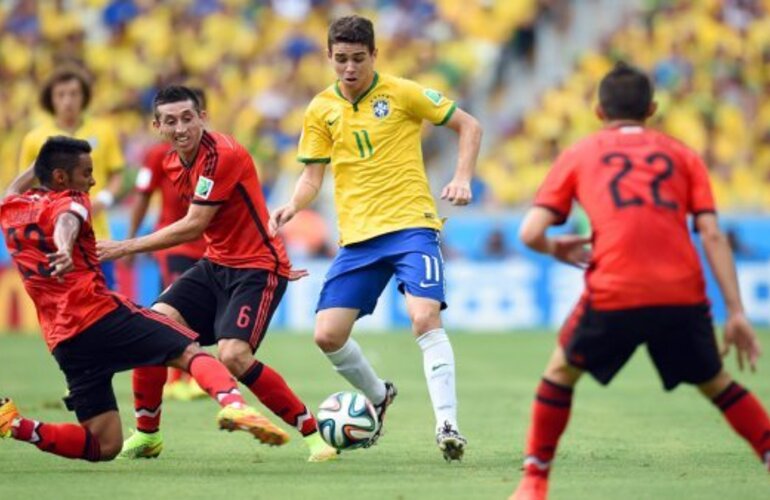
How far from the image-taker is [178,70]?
2372 centimetres

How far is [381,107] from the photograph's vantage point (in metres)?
9.39

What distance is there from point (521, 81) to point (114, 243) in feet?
58.8

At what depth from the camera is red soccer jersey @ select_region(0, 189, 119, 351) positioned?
26.2 ft

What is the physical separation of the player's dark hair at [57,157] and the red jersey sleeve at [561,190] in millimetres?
2639

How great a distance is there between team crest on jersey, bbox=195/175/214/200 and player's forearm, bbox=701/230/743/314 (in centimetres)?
319

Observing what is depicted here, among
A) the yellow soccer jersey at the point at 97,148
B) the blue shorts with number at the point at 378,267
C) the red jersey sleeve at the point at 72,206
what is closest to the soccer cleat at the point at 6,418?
the red jersey sleeve at the point at 72,206

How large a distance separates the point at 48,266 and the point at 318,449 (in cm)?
206

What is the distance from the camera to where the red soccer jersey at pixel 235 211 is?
8914 millimetres

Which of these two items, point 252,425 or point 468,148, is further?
point 468,148

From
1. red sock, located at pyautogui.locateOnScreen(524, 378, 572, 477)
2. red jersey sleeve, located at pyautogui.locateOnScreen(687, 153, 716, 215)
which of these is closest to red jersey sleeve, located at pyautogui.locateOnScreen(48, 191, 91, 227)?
red sock, located at pyautogui.locateOnScreen(524, 378, 572, 477)

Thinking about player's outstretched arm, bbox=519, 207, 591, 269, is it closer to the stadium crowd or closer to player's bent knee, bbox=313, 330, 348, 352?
player's bent knee, bbox=313, 330, 348, 352

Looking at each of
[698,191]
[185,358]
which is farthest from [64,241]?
[698,191]

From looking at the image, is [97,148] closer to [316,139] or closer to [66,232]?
[316,139]

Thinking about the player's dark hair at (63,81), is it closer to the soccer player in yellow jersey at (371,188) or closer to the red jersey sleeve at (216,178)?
the soccer player in yellow jersey at (371,188)
